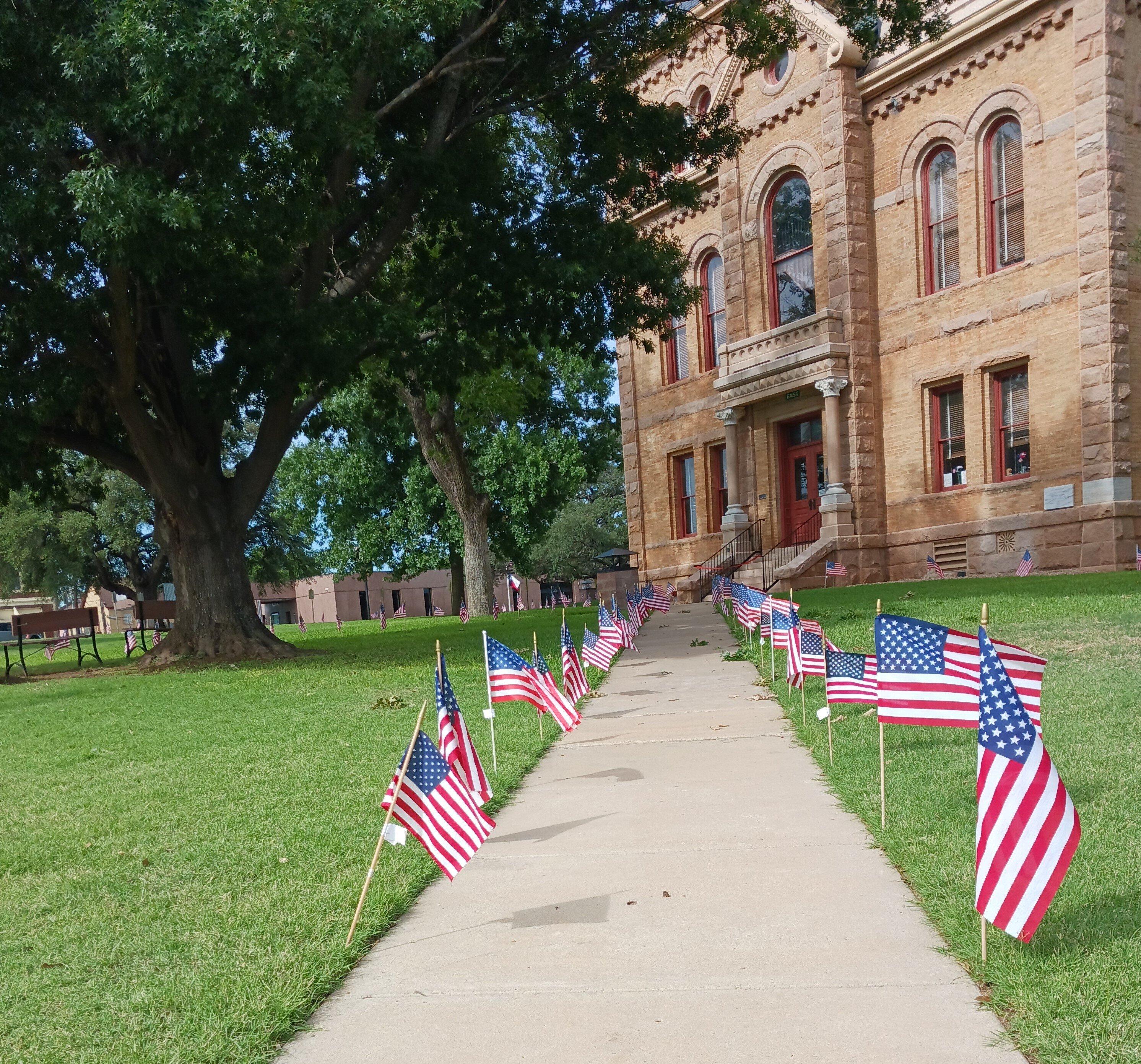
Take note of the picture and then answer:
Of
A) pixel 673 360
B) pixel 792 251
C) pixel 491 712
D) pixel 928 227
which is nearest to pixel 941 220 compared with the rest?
pixel 928 227

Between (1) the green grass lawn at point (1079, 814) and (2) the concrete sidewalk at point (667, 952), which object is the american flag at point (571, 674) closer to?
(1) the green grass lawn at point (1079, 814)

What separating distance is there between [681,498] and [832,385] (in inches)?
320

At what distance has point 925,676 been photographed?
5488 millimetres

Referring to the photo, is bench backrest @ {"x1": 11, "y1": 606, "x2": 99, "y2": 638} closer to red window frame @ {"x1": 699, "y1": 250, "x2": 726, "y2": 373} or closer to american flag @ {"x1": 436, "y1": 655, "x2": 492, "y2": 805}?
american flag @ {"x1": 436, "y1": 655, "x2": 492, "y2": 805}

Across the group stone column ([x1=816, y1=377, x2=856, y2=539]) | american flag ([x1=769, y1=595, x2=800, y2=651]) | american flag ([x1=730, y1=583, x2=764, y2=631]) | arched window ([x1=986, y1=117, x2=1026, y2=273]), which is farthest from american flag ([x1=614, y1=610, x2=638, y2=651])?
arched window ([x1=986, y1=117, x2=1026, y2=273])

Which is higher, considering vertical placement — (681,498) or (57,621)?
(681,498)

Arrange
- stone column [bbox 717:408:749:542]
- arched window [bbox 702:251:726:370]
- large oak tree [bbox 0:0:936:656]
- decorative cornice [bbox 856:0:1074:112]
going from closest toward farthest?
large oak tree [bbox 0:0:936:656] → decorative cornice [bbox 856:0:1074:112] → stone column [bbox 717:408:749:542] → arched window [bbox 702:251:726:370]

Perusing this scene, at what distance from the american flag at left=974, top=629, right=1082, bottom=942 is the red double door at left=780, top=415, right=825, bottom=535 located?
23844mm

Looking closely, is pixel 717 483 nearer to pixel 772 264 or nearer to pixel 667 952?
pixel 772 264

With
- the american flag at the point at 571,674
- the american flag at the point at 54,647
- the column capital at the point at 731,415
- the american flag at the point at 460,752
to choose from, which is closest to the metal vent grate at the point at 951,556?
the column capital at the point at 731,415

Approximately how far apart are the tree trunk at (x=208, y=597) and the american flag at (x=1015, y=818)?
51.3ft

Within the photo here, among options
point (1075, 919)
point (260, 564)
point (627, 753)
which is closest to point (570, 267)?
point (627, 753)

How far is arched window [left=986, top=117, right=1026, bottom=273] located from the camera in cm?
2295

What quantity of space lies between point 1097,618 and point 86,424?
17094mm
